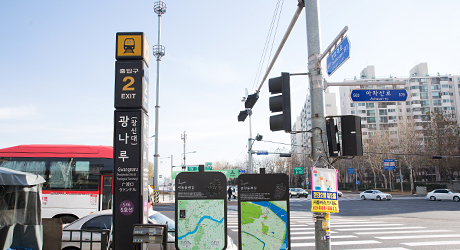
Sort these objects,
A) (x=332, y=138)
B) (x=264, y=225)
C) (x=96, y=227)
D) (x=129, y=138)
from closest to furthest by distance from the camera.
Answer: (x=332, y=138) → (x=264, y=225) → (x=129, y=138) → (x=96, y=227)

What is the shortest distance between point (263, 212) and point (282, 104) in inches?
85.6

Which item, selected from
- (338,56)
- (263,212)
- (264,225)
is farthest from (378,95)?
(264,225)

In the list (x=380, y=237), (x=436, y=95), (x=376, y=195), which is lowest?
(x=376, y=195)

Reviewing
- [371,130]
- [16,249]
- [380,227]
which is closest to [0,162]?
[16,249]

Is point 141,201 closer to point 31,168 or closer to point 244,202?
point 244,202

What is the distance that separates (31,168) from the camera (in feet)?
44.7

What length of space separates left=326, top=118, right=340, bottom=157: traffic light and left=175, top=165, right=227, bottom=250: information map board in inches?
84.5

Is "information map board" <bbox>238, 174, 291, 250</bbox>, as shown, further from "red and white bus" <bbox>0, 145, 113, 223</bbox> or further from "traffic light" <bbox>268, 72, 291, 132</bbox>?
"red and white bus" <bbox>0, 145, 113, 223</bbox>

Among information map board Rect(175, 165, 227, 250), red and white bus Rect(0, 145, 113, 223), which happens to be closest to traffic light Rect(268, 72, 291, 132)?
information map board Rect(175, 165, 227, 250)

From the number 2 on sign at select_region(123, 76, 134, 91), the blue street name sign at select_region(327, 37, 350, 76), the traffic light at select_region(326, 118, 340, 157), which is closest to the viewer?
the blue street name sign at select_region(327, 37, 350, 76)

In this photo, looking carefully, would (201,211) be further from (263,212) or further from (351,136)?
(351,136)

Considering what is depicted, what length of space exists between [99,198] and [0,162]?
4578mm

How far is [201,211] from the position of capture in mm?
6133

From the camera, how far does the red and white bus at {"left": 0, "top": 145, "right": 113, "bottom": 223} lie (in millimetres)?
13172
